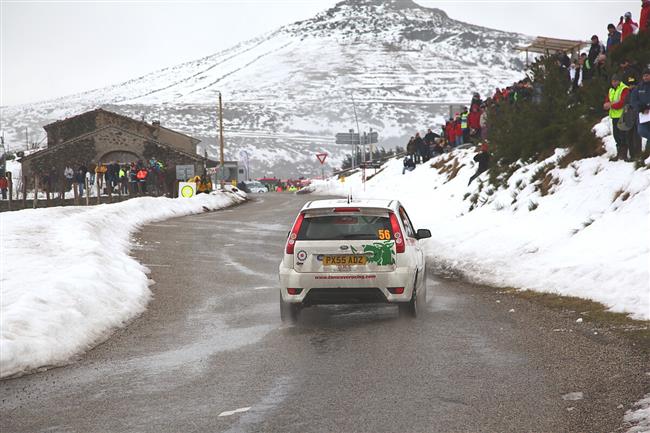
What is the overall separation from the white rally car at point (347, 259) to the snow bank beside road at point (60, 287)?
8.14 ft

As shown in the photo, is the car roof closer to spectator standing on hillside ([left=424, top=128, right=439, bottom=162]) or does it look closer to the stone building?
spectator standing on hillside ([left=424, top=128, right=439, bottom=162])

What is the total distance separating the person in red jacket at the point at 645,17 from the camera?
2002 cm

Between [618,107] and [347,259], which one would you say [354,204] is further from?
[618,107]

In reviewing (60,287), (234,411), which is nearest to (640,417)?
(234,411)

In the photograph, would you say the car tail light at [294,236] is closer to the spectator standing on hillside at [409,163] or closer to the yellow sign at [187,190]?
the spectator standing on hillside at [409,163]

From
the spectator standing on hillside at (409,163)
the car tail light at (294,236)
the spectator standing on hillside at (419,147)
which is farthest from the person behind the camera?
the spectator standing on hillside at (409,163)

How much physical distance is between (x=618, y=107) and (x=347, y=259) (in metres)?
9.28

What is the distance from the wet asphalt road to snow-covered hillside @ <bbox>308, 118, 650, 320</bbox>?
125cm

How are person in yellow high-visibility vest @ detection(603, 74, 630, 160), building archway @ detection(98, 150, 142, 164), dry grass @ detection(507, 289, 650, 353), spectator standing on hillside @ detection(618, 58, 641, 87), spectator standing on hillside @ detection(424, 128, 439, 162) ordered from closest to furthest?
dry grass @ detection(507, 289, 650, 353) < spectator standing on hillside @ detection(618, 58, 641, 87) < person in yellow high-visibility vest @ detection(603, 74, 630, 160) < spectator standing on hillside @ detection(424, 128, 439, 162) < building archway @ detection(98, 150, 142, 164)

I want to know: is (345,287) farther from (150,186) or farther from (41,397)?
(150,186)

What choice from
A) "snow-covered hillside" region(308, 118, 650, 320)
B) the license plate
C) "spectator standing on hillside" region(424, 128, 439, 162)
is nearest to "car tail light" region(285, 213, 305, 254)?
the license plate

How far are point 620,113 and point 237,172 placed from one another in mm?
95172

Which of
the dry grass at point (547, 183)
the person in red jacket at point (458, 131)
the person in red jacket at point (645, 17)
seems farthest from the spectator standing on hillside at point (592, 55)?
the person in red jacket at point (458, 131)

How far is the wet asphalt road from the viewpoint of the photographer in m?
6.01
